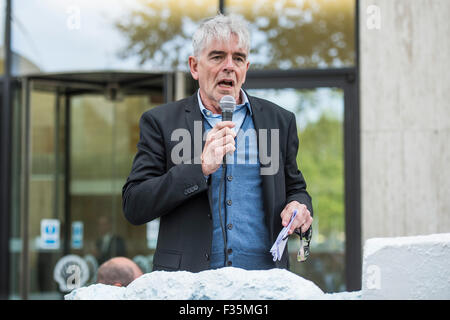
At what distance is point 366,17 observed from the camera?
530 centimetres

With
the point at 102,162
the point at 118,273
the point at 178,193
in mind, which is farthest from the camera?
the point at 102,162

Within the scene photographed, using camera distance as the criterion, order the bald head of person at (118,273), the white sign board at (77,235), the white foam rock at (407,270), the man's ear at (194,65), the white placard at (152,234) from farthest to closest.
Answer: the white sign board at (77,235) → the white placard at (152,234) → the bald head of person at (118,273) → the man's ear at (194,65) → the white foam rock at (407,270)

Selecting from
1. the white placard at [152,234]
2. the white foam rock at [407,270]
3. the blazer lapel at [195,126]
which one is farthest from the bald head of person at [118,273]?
the white placard at [152,234]

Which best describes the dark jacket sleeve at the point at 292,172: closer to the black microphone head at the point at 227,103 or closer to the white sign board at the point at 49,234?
the black microphone head at the point at 227,103

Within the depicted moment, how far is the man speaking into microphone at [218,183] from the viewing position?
78.9 inches

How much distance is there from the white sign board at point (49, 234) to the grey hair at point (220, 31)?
16.5ft

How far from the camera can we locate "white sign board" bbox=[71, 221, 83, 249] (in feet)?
22.5

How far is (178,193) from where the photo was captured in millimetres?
1887

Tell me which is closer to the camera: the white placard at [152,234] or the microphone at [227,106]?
the microphone at [227,106]

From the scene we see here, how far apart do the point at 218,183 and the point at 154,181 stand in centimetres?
26

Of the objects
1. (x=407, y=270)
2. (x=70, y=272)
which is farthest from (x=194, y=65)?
(x=70, y=272)

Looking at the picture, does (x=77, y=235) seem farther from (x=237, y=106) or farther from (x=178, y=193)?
(x=178, y=193)

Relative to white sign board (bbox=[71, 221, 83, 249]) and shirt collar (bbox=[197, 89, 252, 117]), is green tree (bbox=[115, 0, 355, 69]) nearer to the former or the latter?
white sign board (bbox=[71, 221, 83, 249])
